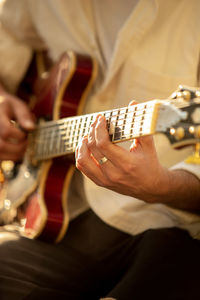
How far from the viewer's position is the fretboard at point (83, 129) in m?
0.64

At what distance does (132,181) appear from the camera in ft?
2.46

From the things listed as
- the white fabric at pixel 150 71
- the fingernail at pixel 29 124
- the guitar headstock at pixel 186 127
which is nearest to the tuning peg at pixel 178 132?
the guitar headstock at pixel 186 127

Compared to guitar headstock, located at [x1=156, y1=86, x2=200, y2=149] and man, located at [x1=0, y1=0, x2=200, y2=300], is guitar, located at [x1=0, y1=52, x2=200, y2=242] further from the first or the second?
guitar headstock, located at [x1=156, y1=86, x2=200, y2=149]

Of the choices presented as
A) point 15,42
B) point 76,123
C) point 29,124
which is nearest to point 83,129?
point 76,123

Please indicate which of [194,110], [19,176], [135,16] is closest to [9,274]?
[19,176]

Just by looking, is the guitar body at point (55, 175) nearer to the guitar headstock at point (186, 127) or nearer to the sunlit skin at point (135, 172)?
the sunlit skin at point (135, 172)

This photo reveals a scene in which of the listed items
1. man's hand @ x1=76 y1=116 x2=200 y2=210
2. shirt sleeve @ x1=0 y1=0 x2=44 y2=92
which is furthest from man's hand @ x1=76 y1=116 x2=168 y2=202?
shirt sleeve @ x1=0 y1=0 x2=44 y2=92

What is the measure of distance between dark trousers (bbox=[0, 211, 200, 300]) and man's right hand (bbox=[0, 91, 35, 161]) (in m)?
0.24

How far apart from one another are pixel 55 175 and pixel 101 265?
0.87ft

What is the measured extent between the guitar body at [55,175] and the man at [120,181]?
0.04m

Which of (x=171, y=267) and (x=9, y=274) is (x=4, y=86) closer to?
(x=9, y=274)

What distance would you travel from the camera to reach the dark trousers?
774 millimetres

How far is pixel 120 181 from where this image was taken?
2.44 ft

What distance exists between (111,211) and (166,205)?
143 millimetres
